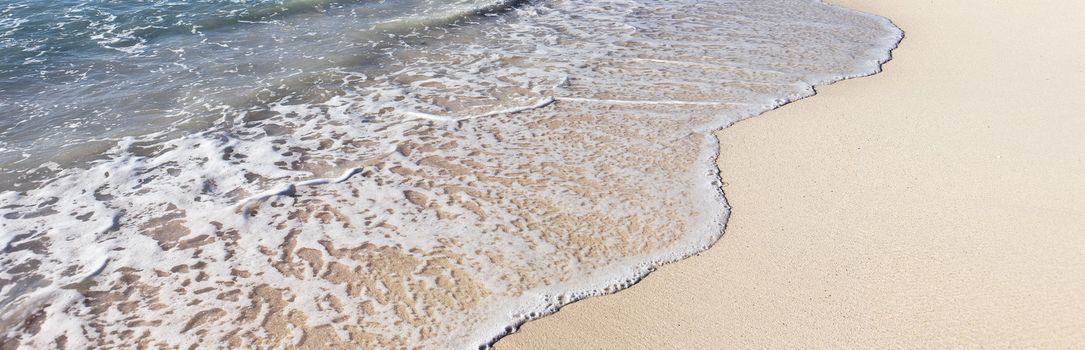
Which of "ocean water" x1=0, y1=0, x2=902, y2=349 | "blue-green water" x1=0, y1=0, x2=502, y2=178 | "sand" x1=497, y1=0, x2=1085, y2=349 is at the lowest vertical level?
"sand" x1=497, y1=0, x2=1085, y2=349

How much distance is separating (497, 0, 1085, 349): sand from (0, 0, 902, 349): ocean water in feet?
0.90

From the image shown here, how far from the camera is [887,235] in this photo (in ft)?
14.8

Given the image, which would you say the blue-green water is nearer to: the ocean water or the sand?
the ocean water

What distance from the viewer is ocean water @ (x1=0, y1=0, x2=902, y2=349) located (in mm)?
3932

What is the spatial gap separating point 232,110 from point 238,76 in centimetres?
104

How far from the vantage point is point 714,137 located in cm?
602

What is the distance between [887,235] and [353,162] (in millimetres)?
3675

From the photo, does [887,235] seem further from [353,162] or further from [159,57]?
[159,57]

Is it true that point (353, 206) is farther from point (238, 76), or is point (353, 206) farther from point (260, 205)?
point (238, 76)

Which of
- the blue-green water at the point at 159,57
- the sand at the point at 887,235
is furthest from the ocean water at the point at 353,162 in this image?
the sand at the point at 887,235

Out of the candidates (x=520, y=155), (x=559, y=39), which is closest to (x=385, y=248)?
(x=520, y=155)

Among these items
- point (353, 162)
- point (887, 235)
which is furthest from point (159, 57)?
point (887, 235)

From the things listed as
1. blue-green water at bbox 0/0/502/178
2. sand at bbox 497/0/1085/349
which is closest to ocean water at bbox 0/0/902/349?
blue-green water at bbox 0/0/502/178

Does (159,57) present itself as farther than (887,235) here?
Yes
